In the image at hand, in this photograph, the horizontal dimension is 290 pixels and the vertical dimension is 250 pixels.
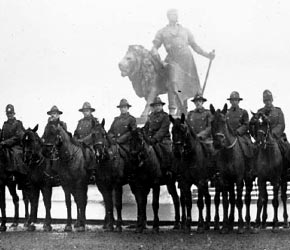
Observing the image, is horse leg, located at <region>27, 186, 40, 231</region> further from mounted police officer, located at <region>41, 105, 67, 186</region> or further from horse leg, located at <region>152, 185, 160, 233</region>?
horse leg, located at <region>152, 185, 160, 233</region>

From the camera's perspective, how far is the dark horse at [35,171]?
47.6ft

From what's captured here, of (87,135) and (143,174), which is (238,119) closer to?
(143,174)

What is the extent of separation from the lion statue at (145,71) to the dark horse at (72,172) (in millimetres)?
8320

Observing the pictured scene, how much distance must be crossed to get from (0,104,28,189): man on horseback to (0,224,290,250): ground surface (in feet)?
5.90

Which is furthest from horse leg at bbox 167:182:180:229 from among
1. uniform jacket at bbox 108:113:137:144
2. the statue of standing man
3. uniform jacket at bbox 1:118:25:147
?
the statue of standing man

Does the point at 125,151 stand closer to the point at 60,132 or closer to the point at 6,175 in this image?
the point at 60,132

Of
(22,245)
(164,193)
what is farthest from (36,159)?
(164,193)

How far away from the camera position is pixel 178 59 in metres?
23.8

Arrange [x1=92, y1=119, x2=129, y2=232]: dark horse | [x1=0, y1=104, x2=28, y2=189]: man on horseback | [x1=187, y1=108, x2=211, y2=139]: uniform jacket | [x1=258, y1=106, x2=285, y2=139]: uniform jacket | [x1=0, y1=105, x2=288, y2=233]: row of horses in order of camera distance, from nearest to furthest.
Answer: [x1=0, y1=105, x2=288, y2=233]: row of horses, [x1=92, y1=119, x2=129, y2=232]: dark horse, [x1=258, y1=106, x2=285, y2=139]: uniform jacket, [x1=187, y1=108, x2=211, y2=139]: uniform jacket, [x1=0, y1=104, x2=28, y2=189]: man on horseback

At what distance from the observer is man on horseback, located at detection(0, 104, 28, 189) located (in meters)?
15.6

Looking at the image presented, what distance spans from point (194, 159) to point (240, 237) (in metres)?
1.92

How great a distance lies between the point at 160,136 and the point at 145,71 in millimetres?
8526

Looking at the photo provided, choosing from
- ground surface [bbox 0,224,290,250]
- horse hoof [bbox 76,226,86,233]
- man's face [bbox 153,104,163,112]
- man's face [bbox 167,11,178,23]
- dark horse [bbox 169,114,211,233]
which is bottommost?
ground surface [bbox 0,224,290,250]

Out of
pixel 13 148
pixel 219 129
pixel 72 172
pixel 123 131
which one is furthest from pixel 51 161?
pixel 219 129
